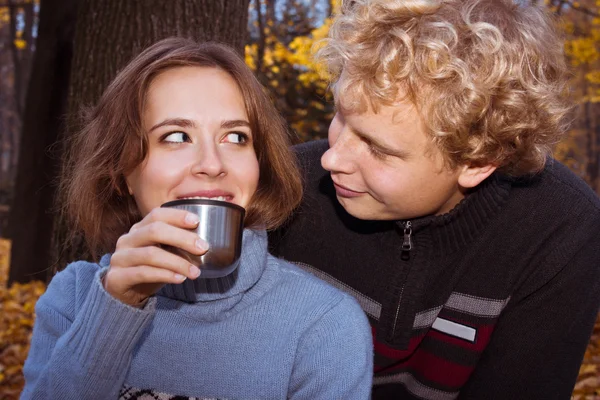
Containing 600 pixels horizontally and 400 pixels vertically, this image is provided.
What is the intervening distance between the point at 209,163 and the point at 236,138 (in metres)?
0.23

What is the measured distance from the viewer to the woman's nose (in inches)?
75.8

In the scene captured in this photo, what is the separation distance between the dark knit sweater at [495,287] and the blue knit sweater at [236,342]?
360mm

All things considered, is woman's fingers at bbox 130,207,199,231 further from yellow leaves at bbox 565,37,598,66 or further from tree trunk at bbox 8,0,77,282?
yellow leaves at bbox 565,37,598,66

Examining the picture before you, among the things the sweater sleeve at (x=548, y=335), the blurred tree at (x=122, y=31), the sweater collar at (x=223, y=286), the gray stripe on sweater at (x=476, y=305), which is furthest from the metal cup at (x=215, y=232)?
the blurred tree at (x=122, y=31)

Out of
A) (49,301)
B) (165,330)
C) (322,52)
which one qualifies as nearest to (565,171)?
(322,52)

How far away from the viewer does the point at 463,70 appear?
2033 millimetres

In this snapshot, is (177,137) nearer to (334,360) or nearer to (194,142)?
(194,142)

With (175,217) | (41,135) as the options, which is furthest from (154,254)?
(41,135)

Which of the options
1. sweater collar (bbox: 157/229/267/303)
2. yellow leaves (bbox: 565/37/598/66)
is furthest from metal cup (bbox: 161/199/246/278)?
yellow leaves (bbox: 565/37/598/66)

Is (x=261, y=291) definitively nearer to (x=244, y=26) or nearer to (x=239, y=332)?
(x=239, y=332)

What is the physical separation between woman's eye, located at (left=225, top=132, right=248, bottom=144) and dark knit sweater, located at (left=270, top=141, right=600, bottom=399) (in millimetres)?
669

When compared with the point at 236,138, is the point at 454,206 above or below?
below

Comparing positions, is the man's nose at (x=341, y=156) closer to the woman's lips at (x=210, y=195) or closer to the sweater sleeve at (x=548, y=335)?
the woman's lips at (x=210, y=195)

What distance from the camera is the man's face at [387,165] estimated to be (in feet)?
6.70
